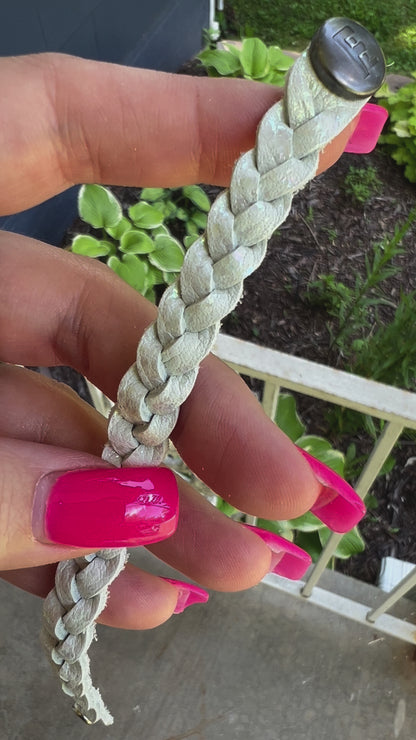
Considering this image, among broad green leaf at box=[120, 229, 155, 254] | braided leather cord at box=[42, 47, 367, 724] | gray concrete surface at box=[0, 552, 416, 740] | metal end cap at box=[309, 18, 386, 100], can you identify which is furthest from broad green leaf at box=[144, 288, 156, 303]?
metal end cap at box=[309, 18, 386, 100]

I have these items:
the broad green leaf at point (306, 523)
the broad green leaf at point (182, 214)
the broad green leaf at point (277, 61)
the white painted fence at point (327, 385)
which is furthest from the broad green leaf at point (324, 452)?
the broad green leaf at point (277, 61)

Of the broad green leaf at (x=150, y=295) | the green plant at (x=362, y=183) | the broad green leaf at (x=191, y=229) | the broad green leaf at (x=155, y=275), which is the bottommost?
the broad green leaf at (x=150, y=295)

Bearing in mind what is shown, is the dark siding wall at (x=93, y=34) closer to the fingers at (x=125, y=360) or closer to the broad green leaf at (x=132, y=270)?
the broad green leaf at (x=132, y=270)

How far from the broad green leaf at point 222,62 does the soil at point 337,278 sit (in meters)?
0.36

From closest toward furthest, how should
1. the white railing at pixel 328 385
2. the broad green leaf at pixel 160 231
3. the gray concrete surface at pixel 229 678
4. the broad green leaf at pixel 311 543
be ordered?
the white railing at pixel 328 385 → the gray concrete surface at pixel 229 678 → the broad green leaf at pixel 311 543 → the broad green leaf at pixel 160 231

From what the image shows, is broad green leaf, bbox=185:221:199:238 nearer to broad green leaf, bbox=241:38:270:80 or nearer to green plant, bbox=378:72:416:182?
broad green leaf, bbox=241:38:270:80

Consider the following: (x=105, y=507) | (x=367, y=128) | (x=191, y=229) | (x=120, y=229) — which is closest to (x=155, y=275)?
(x=120, y=229)

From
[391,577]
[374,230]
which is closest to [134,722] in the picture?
[391,577]

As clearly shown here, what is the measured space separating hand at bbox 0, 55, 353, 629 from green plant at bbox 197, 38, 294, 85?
1.31m

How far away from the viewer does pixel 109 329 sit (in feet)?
2.27

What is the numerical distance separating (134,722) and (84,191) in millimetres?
1226

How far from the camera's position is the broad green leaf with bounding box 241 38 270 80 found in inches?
70.9

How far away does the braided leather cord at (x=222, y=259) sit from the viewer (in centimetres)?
42

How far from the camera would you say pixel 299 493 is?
2.12 ft
